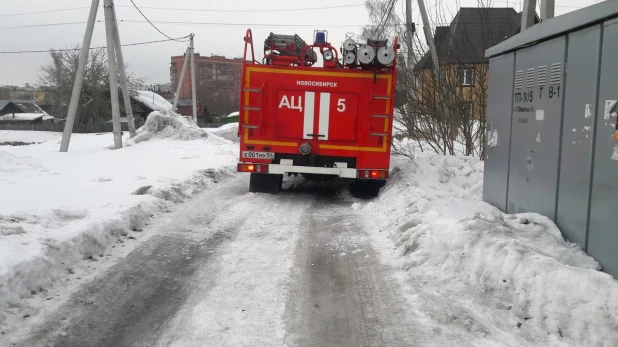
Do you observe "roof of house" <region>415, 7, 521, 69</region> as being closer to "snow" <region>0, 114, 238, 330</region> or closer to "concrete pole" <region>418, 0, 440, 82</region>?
"concrete pole" <region>418, 0, 440, 82</region>

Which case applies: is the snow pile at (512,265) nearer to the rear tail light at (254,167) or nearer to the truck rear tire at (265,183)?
the rear tail light at (254,167)

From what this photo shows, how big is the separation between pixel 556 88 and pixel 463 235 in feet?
5.94

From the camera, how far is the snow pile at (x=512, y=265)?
388 cm

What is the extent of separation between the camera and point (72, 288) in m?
5.10

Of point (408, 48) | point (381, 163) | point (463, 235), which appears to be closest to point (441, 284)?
point (463, 235)

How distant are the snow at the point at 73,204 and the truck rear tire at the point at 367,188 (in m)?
3.42

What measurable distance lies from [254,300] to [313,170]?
18.2 feet

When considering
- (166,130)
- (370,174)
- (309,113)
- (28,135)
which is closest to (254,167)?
(309,113)

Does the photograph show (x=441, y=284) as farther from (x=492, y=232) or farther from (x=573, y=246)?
(x=573, y=246)

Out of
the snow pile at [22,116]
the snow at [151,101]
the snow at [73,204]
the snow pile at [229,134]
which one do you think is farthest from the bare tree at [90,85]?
the snow at [73,204]

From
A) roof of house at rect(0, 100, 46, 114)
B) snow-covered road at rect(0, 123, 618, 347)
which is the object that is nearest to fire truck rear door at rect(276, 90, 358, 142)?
snow-covered road at rect(0, 123, 618, 347)

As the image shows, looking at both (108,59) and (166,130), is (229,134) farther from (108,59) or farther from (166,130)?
(108,59)

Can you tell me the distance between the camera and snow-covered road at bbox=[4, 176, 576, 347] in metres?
4.07

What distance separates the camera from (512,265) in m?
4.66
